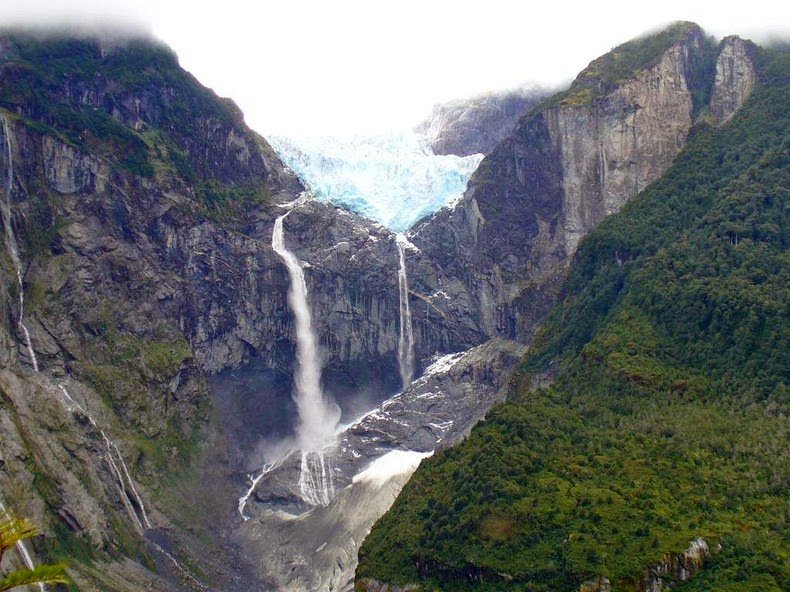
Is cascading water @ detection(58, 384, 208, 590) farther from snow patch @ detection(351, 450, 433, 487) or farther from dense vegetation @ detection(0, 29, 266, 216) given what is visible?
dense vegetation @ detection(0, 29, 266, 216)

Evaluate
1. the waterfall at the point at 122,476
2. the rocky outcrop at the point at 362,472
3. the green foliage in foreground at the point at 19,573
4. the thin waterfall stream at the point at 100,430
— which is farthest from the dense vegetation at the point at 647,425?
the green foliage in foreground at the point at 19,573

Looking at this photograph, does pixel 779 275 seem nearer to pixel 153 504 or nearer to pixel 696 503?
pixel 696 503

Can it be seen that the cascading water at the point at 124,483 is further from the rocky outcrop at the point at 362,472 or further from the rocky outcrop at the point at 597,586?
the rocky outcrop at the point at 597,586

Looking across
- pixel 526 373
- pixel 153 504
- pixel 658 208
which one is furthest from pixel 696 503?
pixel 153 504

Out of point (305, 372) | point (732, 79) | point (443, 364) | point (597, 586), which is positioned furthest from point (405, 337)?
point (597, 586)

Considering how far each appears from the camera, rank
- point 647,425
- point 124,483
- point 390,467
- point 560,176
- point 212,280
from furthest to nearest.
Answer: point 560,176, point 212,280, point 390,467, point 124,483, point 647,425

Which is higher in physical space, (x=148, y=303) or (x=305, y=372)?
(x=148, y=303)

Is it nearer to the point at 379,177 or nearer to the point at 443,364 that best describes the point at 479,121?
the point at 379,177
